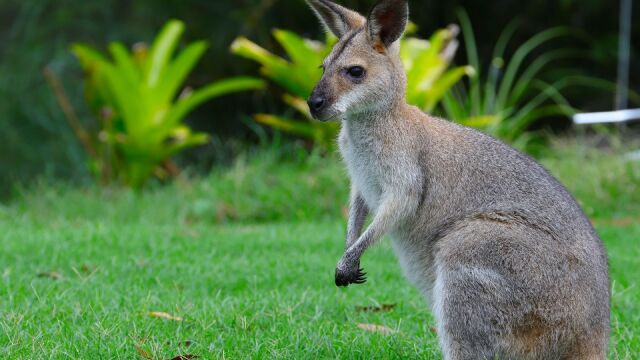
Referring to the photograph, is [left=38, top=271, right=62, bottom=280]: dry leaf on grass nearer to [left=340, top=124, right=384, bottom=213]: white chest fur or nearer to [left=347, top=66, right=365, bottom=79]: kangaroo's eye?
[left=340, top=124, right=384, bottom=213]: white chest fur

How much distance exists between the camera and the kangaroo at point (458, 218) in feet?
11.5

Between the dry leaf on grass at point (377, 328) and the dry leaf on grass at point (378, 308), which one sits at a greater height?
the dry leaf on grass at point (377, 328)

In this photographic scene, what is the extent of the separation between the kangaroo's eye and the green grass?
1084mm

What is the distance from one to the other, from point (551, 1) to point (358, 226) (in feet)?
26.8

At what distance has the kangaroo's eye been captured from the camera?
13.0ft

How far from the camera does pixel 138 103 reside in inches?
375

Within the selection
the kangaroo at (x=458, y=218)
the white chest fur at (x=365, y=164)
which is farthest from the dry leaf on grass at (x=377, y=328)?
the white chest fur at (x=365, y=164)

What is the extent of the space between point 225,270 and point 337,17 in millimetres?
1941

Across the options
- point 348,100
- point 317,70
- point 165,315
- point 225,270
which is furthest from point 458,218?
point 317,70

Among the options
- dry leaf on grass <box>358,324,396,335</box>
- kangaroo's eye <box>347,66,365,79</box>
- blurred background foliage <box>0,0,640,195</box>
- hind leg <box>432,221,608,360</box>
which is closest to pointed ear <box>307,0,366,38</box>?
kangaroo's eye <box>347,66,365,79</box>

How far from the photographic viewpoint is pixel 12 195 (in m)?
10.1

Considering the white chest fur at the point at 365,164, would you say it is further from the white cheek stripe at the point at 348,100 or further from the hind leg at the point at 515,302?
the hind leg at the point at 515,302

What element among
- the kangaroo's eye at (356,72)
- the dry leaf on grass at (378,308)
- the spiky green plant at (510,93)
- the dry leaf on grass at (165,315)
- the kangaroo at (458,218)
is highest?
the kangaroo's eye at (356,72)

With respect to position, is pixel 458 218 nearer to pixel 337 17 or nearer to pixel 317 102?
pixel 317 102
